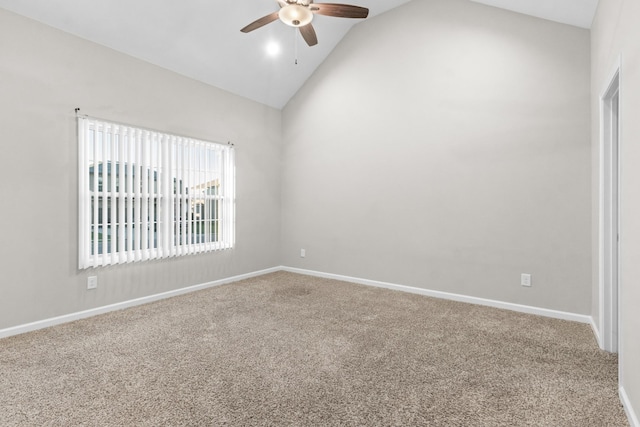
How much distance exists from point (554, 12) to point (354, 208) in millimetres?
2898

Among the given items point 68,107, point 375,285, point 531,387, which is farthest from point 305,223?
point 531,387

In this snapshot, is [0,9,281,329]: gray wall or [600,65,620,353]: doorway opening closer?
[600,65,620,353]: doorway opening

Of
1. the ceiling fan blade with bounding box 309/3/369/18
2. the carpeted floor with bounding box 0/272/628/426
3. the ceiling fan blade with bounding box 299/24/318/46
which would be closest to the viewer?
the carpeted floor with bounding box 0/272/628/426

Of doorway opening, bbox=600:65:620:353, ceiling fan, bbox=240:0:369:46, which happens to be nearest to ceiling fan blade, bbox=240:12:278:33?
ceiling fan, bbox=240:0:369:46

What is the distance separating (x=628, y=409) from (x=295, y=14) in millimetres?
3333

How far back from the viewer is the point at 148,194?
3617 mm

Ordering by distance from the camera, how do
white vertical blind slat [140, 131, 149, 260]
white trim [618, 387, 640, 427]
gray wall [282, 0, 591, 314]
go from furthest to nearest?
1. white vertical blind slat [140, 131, 149, 260]
2. gray wall [282, 0, 591, 314]
3. white trim [618, 387, 640, 427]

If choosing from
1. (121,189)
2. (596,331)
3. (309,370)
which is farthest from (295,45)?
(596,331)

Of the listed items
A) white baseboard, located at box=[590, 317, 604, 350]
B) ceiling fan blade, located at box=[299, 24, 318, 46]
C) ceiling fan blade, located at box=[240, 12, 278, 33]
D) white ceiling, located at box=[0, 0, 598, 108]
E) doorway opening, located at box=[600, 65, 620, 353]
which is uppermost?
white ceiling, located at box=[0, 0, 598, 108]

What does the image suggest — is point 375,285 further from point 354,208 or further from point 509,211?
point 509,211

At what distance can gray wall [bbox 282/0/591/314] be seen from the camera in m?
3.14

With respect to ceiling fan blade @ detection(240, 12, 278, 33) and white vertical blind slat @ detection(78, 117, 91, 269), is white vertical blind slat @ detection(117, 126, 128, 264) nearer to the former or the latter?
white vertical blind slat @ detection(78, 117, 91, 269)

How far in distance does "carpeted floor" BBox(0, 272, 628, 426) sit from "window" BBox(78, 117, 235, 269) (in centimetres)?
74

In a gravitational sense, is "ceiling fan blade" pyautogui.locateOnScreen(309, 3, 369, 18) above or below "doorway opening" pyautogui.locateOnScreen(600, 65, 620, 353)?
above
